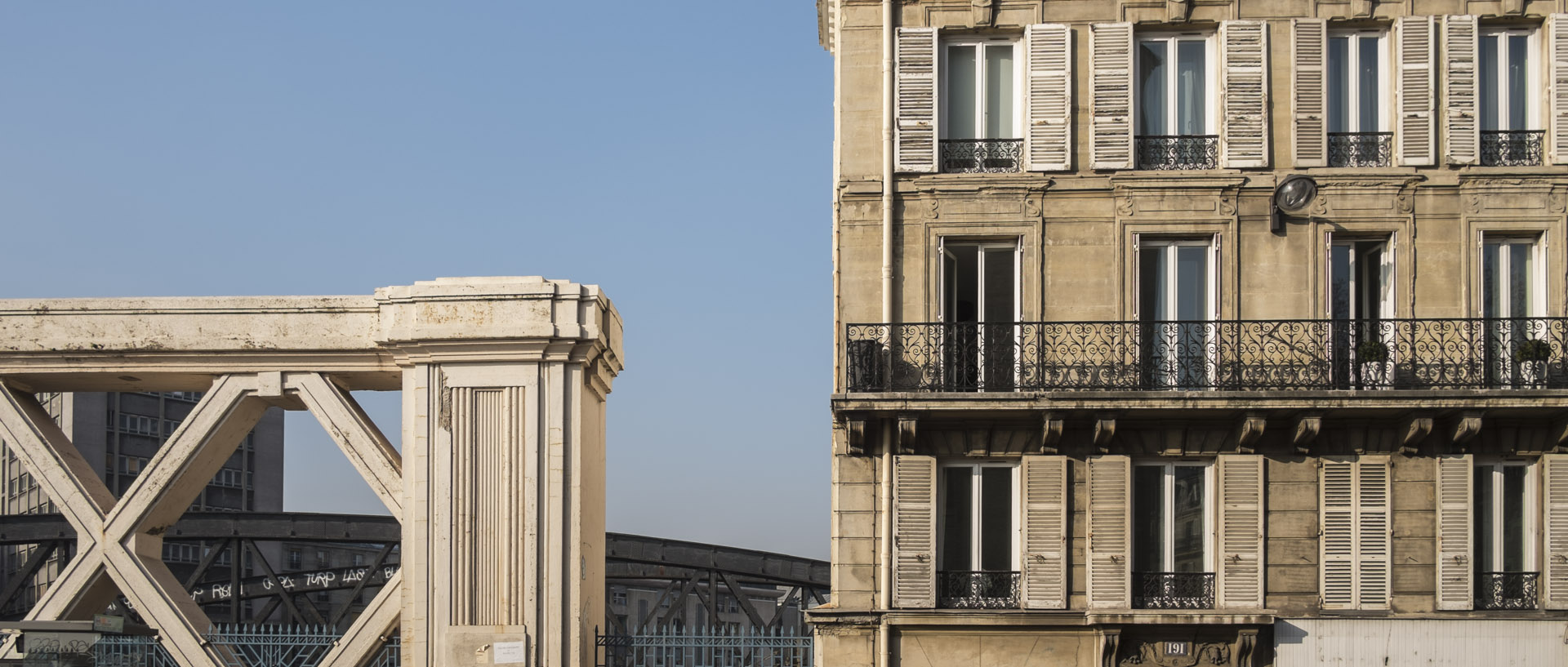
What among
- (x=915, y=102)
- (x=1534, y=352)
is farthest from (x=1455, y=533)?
(x=915, y=102)

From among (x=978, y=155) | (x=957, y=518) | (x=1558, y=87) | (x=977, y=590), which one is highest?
(x=1558, y=87)

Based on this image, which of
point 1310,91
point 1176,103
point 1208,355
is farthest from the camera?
point 1176,103

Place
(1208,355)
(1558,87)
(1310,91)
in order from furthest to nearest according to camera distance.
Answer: (1310,91) → (1558,87) → (1208,355)

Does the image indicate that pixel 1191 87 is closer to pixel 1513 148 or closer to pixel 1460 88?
pixel 1460 88

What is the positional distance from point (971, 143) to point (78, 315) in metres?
10.5

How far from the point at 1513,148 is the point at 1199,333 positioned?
423 centimetres

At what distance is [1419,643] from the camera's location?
1892cm

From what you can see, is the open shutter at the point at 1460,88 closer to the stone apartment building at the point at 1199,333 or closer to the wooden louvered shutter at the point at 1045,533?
the stone apartment building at the point at 1199,333

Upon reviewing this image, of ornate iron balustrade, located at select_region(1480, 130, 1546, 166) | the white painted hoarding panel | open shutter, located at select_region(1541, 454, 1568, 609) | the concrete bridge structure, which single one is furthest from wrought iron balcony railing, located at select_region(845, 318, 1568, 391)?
the concrete bridge structure

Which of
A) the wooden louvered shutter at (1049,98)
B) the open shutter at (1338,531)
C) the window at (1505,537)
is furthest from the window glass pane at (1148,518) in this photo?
the wooden louvered shutter at (1049,98)

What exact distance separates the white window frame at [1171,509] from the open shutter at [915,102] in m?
4.25

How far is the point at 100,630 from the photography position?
18.3 metres

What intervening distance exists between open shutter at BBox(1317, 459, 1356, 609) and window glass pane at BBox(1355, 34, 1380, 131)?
12.9 ft

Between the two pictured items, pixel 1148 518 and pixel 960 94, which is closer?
pixel 1148 518
